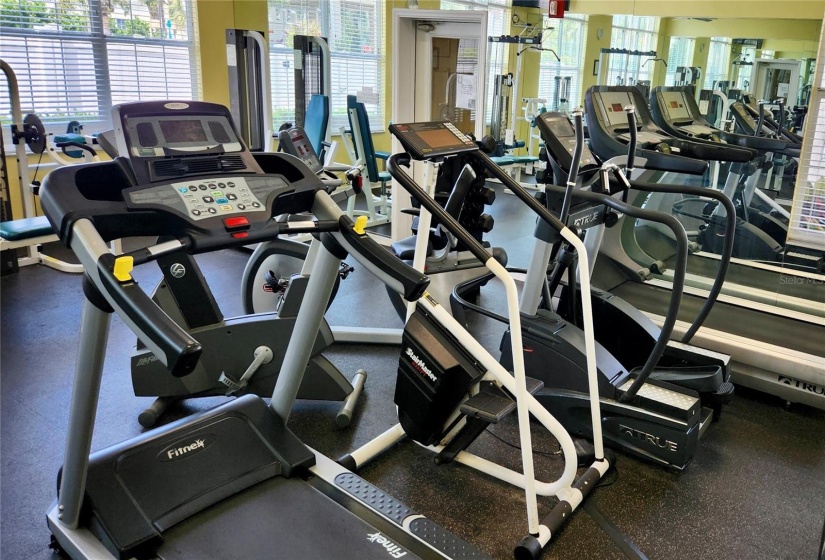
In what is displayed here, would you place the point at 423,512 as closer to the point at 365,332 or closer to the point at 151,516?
the point at 151,516

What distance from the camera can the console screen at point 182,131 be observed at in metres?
1.95

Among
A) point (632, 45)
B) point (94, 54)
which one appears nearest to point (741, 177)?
point (632, 45)

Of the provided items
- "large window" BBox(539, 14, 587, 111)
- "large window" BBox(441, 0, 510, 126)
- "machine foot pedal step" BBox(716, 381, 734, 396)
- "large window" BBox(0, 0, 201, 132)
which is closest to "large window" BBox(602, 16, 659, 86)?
"large window" BBox(539, 14, 587, 111)

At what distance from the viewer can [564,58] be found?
5508 millimetres

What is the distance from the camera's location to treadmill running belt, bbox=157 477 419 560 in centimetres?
188

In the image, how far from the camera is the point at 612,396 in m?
2.75

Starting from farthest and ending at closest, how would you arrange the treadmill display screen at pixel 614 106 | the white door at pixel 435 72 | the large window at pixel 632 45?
the white door at pixel 435 72 < the large window at pixel 632 45 < the treadmill display screen at pixel 614 106

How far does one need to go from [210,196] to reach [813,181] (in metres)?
3.12

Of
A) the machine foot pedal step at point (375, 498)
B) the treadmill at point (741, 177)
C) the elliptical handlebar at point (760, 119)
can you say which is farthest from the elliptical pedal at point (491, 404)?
the elliptical handlebar at point (760, 119)

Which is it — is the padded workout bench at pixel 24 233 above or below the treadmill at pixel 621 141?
below

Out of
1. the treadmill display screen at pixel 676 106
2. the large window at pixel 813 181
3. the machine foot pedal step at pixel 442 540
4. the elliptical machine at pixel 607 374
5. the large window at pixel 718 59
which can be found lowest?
the machine foot pedal step at pixel 442 540

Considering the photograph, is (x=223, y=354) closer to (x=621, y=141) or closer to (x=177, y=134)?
(x=177, y=134)

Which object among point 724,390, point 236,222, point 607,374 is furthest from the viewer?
point 724,390

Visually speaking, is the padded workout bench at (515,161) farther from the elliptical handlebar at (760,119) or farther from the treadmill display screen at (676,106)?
the elliptical handlebar at (760,119)
